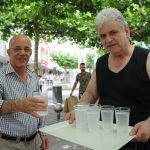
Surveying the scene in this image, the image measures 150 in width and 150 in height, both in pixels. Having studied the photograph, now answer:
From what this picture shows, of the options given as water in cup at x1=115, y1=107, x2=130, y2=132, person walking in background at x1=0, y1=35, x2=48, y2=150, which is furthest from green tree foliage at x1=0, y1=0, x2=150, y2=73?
water in cup at x1=115, y1=107, x2=130, y2=132

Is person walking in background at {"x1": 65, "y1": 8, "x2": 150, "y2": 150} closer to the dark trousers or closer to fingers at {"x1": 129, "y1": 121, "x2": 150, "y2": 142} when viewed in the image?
the dark trousers

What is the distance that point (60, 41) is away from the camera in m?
18.0

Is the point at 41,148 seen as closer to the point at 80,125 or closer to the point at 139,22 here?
the point at 80,125

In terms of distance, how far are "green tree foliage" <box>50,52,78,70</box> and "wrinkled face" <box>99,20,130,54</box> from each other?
61618 millimetres

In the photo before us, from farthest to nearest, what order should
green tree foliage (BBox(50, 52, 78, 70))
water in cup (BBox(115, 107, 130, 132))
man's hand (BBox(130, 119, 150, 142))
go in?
green tree foliage (BBox(50, 52, 78, 70))
water in cup (BBox(115, 107, 130, 132))
man's hand (BBox(130, 119, 150, 142))

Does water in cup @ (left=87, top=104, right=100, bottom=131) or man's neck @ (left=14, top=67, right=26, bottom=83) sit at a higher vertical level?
man's neck @ (left=14, top=67, right=26, bottom=83)

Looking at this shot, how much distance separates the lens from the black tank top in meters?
2.19

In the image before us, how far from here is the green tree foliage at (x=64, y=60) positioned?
6412 cm

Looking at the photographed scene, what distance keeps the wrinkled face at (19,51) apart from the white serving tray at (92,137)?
130 centimetres

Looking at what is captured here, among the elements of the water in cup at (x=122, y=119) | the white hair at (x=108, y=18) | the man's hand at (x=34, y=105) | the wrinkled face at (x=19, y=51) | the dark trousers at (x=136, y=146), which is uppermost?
the white hair at (x=108, y=18)

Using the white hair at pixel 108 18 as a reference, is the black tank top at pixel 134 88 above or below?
below

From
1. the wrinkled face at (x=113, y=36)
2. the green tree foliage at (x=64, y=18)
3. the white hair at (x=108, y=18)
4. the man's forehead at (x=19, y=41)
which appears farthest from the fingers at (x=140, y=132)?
the green tree foliage at (x=64, y=18)

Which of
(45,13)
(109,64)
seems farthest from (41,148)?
(45,13)

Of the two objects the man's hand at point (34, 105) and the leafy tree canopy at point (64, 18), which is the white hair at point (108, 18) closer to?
the man's hand at point (34, 105)
